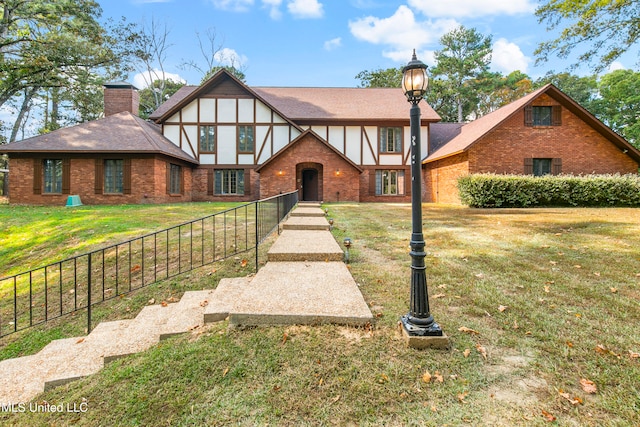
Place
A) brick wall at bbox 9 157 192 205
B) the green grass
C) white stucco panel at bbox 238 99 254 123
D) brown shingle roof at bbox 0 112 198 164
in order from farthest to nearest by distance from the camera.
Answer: white stucco panel at bbox 238 99 254 123, brick wall at bbox 9 157 192 205, brown shingle roof at bbox 0 112 198 164, the green grass

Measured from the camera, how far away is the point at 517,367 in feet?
7.61

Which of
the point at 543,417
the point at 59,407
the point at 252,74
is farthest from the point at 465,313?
the point at 252,74

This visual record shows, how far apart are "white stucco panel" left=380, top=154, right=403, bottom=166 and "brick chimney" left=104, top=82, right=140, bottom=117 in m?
18.6

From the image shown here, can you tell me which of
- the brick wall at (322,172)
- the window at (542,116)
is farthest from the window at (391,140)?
the window at (542,116)

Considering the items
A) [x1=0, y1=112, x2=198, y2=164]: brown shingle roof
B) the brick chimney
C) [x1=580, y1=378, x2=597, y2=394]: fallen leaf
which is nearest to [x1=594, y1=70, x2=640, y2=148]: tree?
[x1=580, y1=378, x2=597, y2=394]: fallen leaf

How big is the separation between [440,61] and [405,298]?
131ft

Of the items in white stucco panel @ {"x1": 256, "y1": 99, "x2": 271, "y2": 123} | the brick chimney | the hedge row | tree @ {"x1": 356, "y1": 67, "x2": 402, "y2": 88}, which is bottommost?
the hedge row

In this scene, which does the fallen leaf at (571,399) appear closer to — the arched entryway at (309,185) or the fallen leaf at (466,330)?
the fallen leaf at (466,330)

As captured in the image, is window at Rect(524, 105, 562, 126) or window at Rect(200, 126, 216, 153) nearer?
window at Rect(524, 105, 562, 126)

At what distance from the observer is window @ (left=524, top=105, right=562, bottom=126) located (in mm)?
16656

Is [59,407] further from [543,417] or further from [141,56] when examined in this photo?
[141,56]

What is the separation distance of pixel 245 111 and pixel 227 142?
2467mm

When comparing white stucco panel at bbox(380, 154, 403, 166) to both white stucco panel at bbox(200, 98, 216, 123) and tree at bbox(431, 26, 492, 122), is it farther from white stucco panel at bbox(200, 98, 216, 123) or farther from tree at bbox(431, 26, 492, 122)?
tree at bbox(431, 26, 492, 122)

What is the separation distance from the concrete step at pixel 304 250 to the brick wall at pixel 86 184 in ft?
44.9
